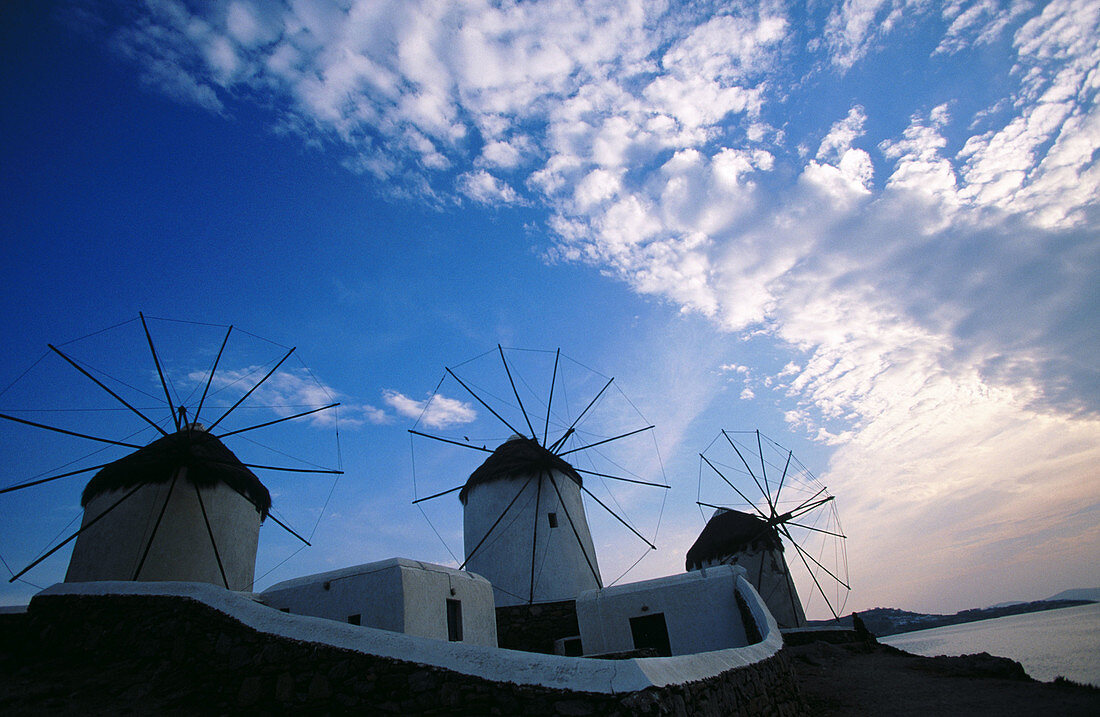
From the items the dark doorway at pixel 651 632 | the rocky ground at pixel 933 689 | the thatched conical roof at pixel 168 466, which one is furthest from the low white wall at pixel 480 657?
the thatched conical roof at pixel 168 466

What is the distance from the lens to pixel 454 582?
10.9 meters

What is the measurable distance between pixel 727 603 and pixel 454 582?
19.2 ft

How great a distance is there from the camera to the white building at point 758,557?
21547mm

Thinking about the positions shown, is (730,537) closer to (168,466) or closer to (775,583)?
(775,583)

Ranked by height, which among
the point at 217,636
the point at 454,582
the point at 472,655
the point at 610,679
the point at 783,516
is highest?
the point at 783,516

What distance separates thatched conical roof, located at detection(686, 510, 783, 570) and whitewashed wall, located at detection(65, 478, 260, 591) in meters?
17.9

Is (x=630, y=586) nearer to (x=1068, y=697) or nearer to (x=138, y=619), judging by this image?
(x=1068, y=697)

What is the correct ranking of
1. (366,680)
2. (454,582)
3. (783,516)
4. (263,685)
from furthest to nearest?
(783,516)
(454,582)
(263,685)
(366,680)

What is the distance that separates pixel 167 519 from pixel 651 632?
11.0m

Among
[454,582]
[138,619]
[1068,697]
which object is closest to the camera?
[138,619]

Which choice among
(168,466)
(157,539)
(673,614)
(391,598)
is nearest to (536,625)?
(673,614)

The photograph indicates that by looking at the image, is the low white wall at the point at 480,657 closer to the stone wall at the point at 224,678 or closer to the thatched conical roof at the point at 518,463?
the stone wall at the point at 224,678

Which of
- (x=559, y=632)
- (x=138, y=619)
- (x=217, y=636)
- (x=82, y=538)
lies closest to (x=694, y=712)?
(x=217, y=636)

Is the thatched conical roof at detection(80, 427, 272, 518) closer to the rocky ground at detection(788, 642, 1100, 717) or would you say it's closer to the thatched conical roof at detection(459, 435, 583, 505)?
the thatched conical roof at detection(459, 435, 583, 505)
